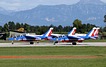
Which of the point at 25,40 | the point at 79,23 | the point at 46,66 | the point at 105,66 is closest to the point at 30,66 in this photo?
the point at 46,66

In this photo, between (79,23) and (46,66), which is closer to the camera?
(46,66)

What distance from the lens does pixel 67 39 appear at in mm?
78312

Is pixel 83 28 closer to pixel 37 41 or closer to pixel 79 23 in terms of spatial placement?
pixel 79 23

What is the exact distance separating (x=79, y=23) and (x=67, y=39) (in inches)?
3248

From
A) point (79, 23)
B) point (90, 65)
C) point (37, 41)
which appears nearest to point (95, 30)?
point (37, 41)

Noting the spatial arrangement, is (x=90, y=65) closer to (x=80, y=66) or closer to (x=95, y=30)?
(x=80, y=66)

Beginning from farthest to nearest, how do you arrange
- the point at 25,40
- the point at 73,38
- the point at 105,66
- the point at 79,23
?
1. the point at 79,23
2. the point at 25,40
3. the point at 73,38
4. the point at 105,66

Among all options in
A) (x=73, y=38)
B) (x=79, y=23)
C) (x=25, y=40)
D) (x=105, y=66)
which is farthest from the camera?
(x=79, y=23)

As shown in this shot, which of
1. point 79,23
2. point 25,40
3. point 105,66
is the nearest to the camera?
point 105,66

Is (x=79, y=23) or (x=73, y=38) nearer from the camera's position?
(x=73, y=38)

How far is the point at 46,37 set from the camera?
86.4 meters

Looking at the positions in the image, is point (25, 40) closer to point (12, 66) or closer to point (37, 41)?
point (37, 41)

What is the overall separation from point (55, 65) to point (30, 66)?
1.90m

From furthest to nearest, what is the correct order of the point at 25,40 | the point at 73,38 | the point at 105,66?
1. the point at 25,40
2. the point at 73,38
3. the point at 105,66
